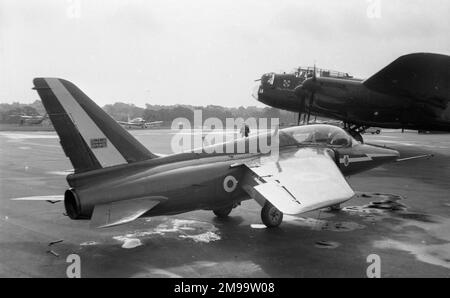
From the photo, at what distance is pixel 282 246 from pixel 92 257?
148 inches

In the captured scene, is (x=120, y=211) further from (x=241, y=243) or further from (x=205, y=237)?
(x=241, y=243)

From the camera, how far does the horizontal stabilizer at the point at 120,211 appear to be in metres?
7.21

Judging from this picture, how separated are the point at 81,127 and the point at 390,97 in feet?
71.1

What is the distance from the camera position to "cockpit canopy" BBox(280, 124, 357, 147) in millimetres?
11484

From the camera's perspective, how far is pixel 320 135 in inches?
463

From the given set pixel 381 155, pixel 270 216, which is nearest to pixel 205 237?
pixel 270 216

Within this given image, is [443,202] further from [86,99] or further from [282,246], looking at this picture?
[86,99]

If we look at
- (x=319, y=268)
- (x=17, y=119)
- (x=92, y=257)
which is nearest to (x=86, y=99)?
(x=92, y=257)

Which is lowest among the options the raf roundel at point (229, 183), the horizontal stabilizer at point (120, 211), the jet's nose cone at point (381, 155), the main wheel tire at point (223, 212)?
the main wheel tire at point (223, 212)

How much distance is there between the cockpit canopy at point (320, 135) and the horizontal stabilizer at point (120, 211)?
492 centimetres

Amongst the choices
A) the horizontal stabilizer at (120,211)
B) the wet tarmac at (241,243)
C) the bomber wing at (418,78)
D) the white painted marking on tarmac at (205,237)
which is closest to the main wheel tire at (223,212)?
the wet tarmac at (241,243)

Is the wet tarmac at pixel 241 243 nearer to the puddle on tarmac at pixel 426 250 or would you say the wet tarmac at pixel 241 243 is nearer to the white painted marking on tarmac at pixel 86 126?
the puddle on tarmac at pixel 426 250

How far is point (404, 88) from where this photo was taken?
24.4 metres
